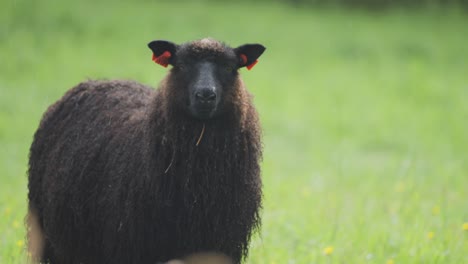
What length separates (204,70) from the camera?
4.93 m

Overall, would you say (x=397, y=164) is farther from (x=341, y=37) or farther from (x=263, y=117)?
(x=341, y=37)

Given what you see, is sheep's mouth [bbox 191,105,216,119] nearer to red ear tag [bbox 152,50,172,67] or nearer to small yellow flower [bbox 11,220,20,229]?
red ear tag [bbox 152,50,172,67]

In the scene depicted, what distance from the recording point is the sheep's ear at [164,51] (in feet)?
16.9

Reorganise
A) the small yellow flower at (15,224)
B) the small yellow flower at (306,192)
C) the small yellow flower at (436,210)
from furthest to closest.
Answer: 1. the small yellow flower at (306,192)
2. the small yellow flower at (436,210)
3. the small yellow flower at (15,224)

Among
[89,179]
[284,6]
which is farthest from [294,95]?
[89,179]

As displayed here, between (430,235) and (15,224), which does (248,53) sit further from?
(15,224)

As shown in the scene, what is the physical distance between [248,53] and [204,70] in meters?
0.55

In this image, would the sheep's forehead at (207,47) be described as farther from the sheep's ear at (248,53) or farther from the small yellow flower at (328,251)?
the small yellow flower at (328,251)

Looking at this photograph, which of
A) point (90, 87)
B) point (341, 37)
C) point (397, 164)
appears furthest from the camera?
point (341, 37)

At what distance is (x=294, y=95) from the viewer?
1884 cm

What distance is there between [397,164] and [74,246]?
8.91 metres

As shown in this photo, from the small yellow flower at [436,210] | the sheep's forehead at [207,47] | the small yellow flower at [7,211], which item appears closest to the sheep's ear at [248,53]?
the sheep's forehead at [207,47]

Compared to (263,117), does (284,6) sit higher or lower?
higher

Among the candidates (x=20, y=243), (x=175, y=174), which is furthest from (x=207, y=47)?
(x=20, y=243)
